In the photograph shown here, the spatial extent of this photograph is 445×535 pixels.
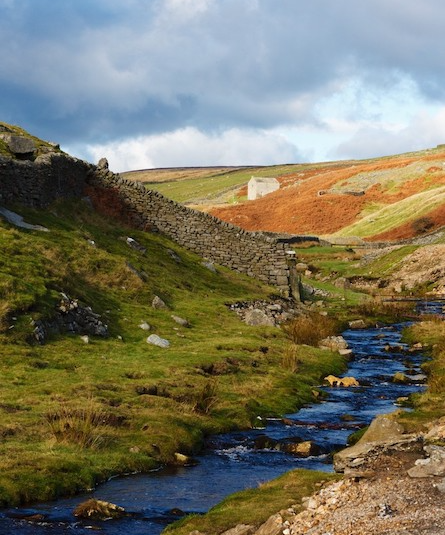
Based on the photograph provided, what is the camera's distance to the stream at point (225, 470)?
40.9ft

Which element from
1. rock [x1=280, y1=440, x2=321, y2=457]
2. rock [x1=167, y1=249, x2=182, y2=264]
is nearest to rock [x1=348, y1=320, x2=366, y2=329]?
rock [x1=167, y1=249, x2=182, y2=264]

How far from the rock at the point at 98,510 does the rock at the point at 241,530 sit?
2.54 m

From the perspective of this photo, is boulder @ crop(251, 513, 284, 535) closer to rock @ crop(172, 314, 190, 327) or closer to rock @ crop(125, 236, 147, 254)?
rock @ crop(172, 314, 190, 327)

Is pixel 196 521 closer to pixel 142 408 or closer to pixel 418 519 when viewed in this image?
pixel 418 519

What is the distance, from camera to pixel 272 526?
10.8m

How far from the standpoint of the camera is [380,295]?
5734 centimetres

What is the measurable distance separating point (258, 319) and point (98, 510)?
75.3 feet

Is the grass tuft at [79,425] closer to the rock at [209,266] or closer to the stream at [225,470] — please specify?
the stream at [225,470]

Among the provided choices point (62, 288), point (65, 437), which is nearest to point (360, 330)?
point (62, 288)

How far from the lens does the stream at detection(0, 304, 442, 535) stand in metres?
12.5

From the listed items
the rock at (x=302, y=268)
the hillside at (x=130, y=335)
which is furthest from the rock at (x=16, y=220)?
the rock at (x=302, y=268)

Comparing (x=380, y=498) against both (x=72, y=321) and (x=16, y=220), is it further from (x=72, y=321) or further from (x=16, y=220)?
(x=16, y=220)

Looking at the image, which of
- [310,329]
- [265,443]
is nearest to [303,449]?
[265,443]

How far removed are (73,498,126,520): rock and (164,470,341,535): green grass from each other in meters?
1.36
